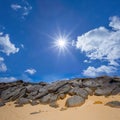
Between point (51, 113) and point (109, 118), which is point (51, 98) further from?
point (109, 118)

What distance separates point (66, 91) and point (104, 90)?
128 inches

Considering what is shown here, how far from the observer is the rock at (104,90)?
16.7 metres

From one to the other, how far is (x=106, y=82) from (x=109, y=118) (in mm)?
6339

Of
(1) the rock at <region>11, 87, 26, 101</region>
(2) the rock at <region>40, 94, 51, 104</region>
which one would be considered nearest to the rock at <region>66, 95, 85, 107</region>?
(2) the rock at <region>40, 94, 51, 104</region>

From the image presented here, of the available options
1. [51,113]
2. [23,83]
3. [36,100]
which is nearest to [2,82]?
[23,83]

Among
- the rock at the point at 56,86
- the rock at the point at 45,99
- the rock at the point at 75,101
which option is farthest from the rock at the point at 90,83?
the rock at the point at 45,99

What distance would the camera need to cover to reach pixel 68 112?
45.4 feet

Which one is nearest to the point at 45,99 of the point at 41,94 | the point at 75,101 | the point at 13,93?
the point at 41,94

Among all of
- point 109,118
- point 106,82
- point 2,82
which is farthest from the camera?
point 2,82

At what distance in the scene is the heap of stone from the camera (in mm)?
16589

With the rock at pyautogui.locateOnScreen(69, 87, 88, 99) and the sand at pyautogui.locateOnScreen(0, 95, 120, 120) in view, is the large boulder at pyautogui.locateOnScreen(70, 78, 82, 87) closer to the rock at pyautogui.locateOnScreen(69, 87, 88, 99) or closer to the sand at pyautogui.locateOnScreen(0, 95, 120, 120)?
the rock at pyautogui.locateOnScreen(69, 87, 88, 99)

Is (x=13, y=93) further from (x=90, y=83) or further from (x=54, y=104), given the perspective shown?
(x=90, y=83)

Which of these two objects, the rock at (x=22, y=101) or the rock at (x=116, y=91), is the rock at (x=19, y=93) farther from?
the rock at (x=116, y=91)

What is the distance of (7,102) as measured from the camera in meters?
19.0
